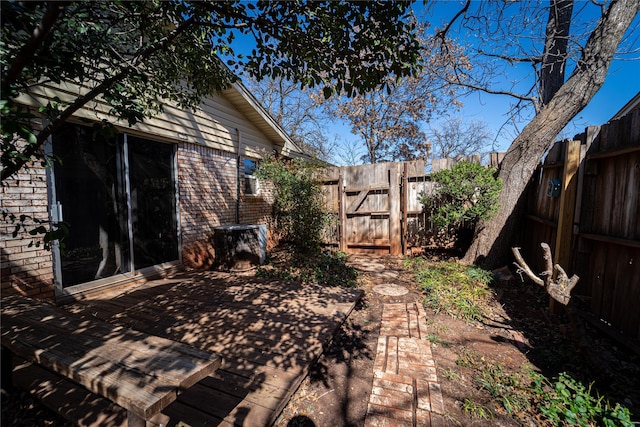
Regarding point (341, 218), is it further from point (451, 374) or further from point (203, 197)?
point (451, 374)

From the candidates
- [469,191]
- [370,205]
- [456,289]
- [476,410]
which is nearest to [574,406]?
[476,410]

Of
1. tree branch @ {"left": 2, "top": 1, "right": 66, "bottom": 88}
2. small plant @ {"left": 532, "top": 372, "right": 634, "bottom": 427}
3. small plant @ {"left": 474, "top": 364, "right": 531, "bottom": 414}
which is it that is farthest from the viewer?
small plant @ {"left": 474, "top": 364, "right": 531, "bottom": 414}

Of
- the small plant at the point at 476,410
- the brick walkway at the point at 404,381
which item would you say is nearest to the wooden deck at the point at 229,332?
the brick walkway at the point at 404,381

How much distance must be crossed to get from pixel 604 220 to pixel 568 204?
0.42m

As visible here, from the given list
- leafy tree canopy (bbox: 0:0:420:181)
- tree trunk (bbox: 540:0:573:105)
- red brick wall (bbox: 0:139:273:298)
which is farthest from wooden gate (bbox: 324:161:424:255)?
leafy tree canopy (bbox: 0:0:420:181)

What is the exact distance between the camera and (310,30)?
2.28m

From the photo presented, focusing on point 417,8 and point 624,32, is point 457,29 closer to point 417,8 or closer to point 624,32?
point 417,8

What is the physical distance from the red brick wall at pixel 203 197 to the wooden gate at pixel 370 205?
2.62 m

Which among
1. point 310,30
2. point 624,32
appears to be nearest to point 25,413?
point 310,30

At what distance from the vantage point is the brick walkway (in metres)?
1.94

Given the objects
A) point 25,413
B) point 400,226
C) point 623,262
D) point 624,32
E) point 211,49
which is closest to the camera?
point 25,413

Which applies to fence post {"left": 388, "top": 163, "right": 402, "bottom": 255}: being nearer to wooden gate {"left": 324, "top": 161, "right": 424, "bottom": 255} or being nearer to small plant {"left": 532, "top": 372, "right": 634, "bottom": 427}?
wooden gate {"left": 324, "top": 161, "right": 424, "bottom": 255}

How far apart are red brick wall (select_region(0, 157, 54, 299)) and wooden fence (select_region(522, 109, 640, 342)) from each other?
20.2 feet

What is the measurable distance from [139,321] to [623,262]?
532cm
